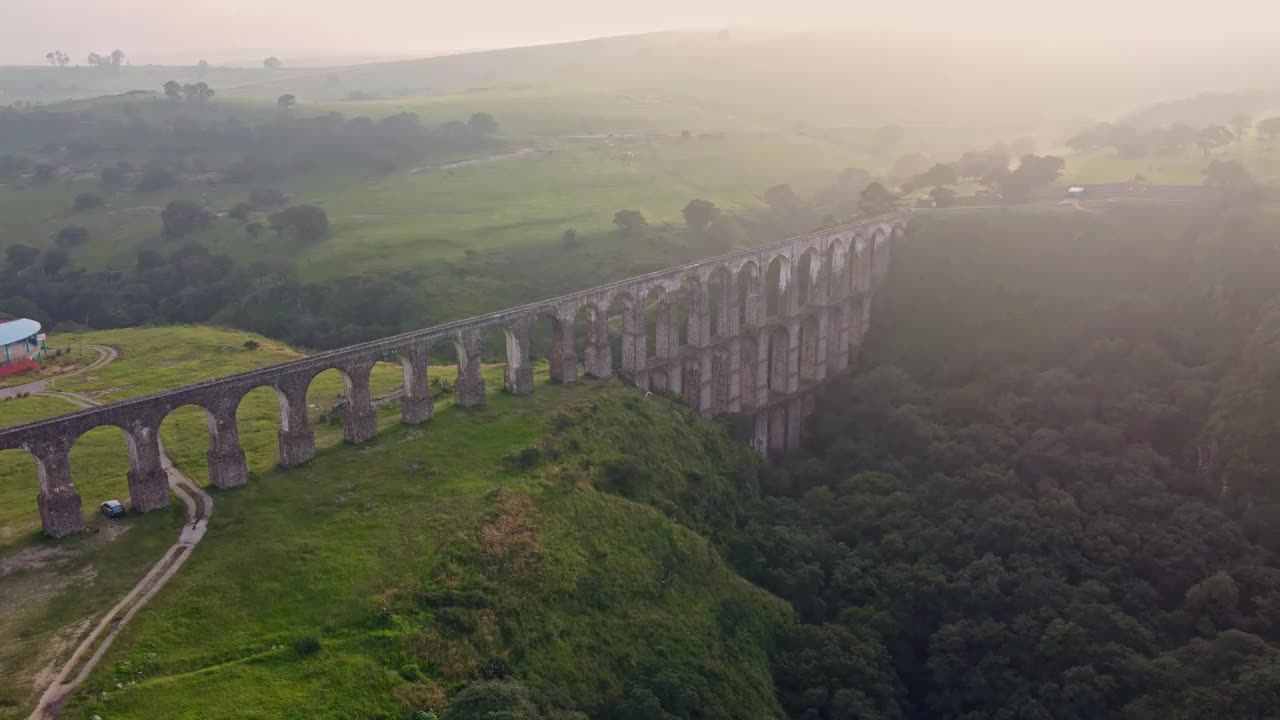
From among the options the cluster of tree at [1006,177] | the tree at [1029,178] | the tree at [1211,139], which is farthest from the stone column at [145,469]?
the tree at [1211,139]

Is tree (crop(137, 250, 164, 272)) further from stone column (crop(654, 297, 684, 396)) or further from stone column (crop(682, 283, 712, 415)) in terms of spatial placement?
stone column (crop(682, 283, 712, 415))

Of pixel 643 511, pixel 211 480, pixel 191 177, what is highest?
pixel 191 177

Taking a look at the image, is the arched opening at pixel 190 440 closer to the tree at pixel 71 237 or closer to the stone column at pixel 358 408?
the stone column at pixel 358 408

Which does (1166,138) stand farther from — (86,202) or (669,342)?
(86,202)

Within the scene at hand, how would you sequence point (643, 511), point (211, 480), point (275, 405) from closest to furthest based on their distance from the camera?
point (211, 480) < point (643, 511) < point (275, 405)

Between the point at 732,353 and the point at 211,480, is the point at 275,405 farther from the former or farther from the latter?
the point at 732,353

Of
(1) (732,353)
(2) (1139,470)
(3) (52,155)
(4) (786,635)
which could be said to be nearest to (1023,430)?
(2) (1139,470)
